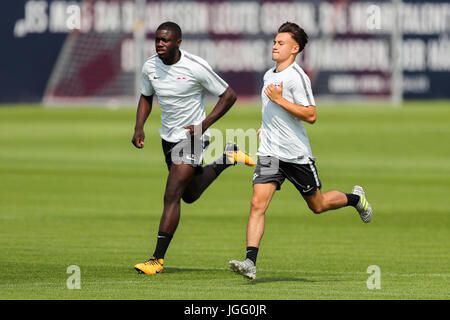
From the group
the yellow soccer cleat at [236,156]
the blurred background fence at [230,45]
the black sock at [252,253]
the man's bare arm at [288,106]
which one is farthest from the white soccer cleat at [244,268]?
the blurred background fence at [230,45]

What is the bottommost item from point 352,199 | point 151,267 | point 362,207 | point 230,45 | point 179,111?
point 151,267

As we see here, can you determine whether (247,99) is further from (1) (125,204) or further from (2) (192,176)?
(2) (192,176)

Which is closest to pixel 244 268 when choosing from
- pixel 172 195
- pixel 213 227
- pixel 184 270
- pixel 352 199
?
pixel 184 270

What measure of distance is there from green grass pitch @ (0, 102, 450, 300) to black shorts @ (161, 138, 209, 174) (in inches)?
42.6

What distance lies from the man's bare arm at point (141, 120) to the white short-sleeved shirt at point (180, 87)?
0.67 ft

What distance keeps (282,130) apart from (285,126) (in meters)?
0.05

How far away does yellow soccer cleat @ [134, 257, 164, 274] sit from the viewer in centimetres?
1192

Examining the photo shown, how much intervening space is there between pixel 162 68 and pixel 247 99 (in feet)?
118

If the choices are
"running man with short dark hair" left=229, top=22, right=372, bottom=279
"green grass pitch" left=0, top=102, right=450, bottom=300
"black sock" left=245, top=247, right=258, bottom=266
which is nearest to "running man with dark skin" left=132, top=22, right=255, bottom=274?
"green grass pitch" left=0, top=102, right=450, bottom=300

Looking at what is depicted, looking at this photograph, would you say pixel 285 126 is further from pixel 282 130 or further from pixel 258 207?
pixel 258 207

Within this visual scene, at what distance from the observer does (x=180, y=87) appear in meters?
12.5

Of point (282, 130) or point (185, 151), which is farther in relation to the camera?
point (185, 151)

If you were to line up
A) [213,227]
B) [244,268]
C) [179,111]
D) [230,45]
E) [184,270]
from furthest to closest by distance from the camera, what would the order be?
[230,45] < [213,227] < [179,111] < [184,270] < [244,268]

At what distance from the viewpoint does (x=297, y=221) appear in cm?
1780
